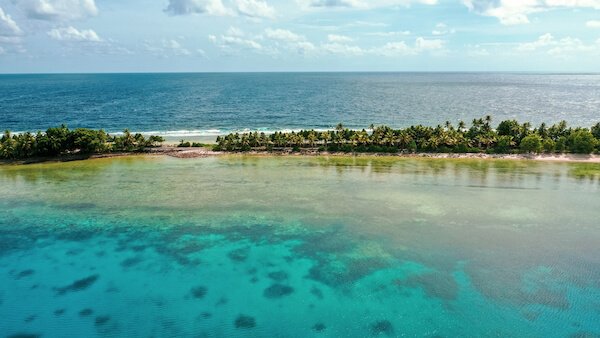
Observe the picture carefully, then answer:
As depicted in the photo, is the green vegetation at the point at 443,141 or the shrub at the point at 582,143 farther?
the green vegetation at the point at 443,141

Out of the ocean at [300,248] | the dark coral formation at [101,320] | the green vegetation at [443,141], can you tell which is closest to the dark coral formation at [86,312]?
the ocean at [300,248]

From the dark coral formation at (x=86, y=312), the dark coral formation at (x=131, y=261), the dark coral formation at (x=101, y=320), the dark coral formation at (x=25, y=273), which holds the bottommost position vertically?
the dark coral formation at (x=101, y=320)

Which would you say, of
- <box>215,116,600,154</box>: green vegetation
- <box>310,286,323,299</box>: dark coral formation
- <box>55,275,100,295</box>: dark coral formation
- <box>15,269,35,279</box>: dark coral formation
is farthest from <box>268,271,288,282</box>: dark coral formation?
<box>215,116,600,154</box>: green vegetation

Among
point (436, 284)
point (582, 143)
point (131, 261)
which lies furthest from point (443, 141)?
point (131, 261)

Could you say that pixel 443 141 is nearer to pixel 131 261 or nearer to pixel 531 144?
pixel 531 144

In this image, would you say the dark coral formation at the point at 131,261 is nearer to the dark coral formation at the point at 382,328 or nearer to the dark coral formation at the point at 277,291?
the dark coral formation at the point at 277,291

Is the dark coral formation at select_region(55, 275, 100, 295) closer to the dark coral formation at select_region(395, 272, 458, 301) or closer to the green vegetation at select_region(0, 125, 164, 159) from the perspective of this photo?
the dark coral formation at select_region(395, 272, 458, 301)
